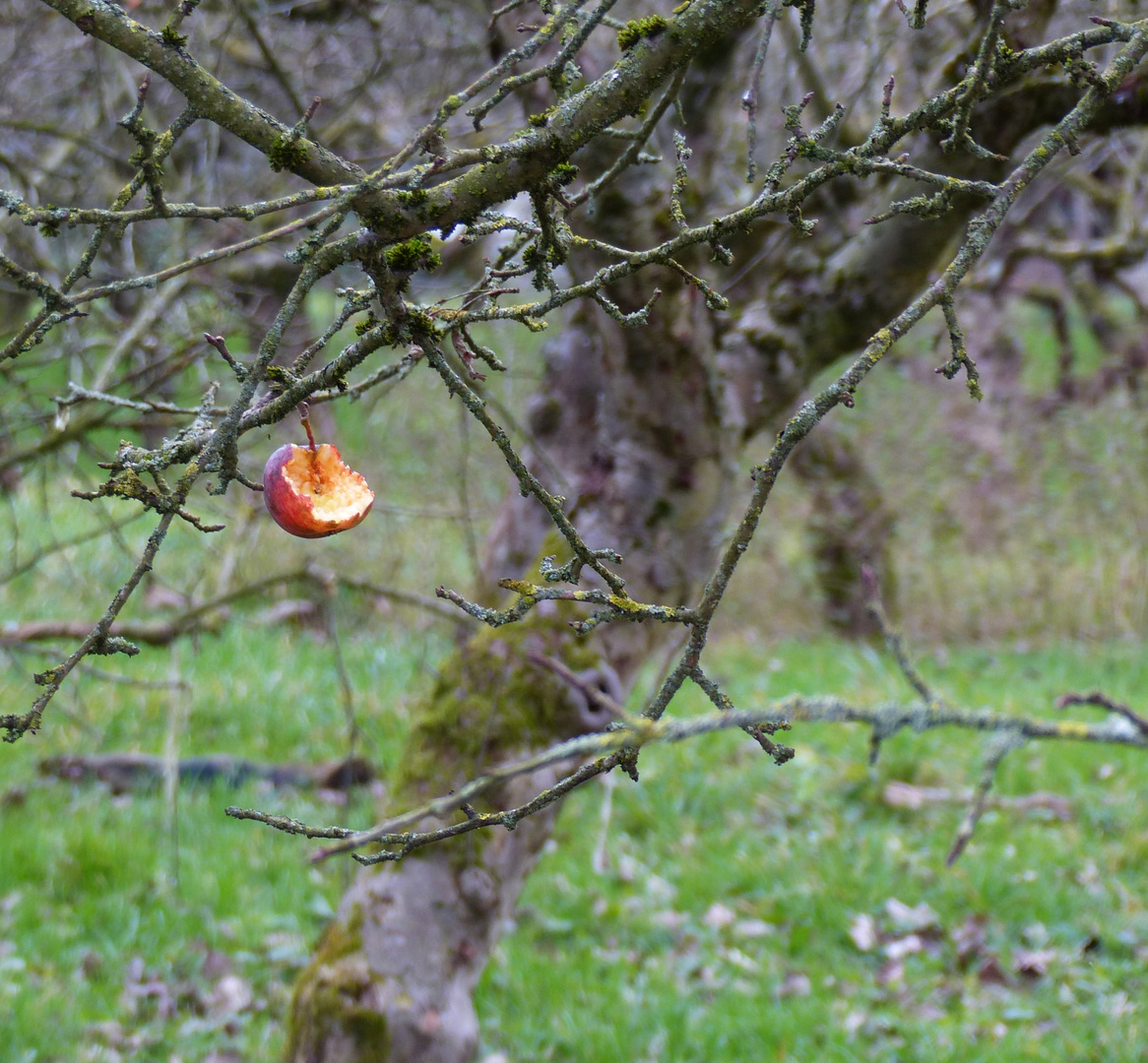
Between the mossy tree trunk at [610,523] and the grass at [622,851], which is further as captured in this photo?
the grass at [622,851]

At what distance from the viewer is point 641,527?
3.00m

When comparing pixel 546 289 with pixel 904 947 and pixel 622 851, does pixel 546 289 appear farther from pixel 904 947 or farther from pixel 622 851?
pixel 622 851

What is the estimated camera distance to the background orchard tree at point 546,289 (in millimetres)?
1159

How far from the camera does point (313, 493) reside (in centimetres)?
140

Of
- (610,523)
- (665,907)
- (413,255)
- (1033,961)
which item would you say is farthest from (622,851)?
(413,255)

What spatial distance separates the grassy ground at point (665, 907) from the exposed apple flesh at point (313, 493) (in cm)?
206

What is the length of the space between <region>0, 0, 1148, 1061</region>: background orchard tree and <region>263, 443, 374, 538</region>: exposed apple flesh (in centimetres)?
9

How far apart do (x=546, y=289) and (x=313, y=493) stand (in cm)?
60

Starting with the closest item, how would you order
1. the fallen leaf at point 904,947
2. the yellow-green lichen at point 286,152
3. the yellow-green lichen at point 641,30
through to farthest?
the yellow-green lichen at point 286,152
the yellow-green lichen at point 641,30
the fallen leaf at point 904,947

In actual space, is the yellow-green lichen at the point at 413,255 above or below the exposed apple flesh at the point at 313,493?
above

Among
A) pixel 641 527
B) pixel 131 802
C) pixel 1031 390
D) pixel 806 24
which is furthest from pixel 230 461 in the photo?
pixel 1031 390

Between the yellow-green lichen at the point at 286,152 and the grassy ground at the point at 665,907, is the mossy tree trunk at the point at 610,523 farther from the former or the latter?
the yellow-green lichen at the point at 286,152

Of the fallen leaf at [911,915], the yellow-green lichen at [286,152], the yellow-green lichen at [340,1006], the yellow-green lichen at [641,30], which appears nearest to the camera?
the yellow-green lichen at [286,152]

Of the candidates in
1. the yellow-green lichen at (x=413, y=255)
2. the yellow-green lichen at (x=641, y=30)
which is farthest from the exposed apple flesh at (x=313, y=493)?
the yellow-green lichen at (x=641, y=30)
